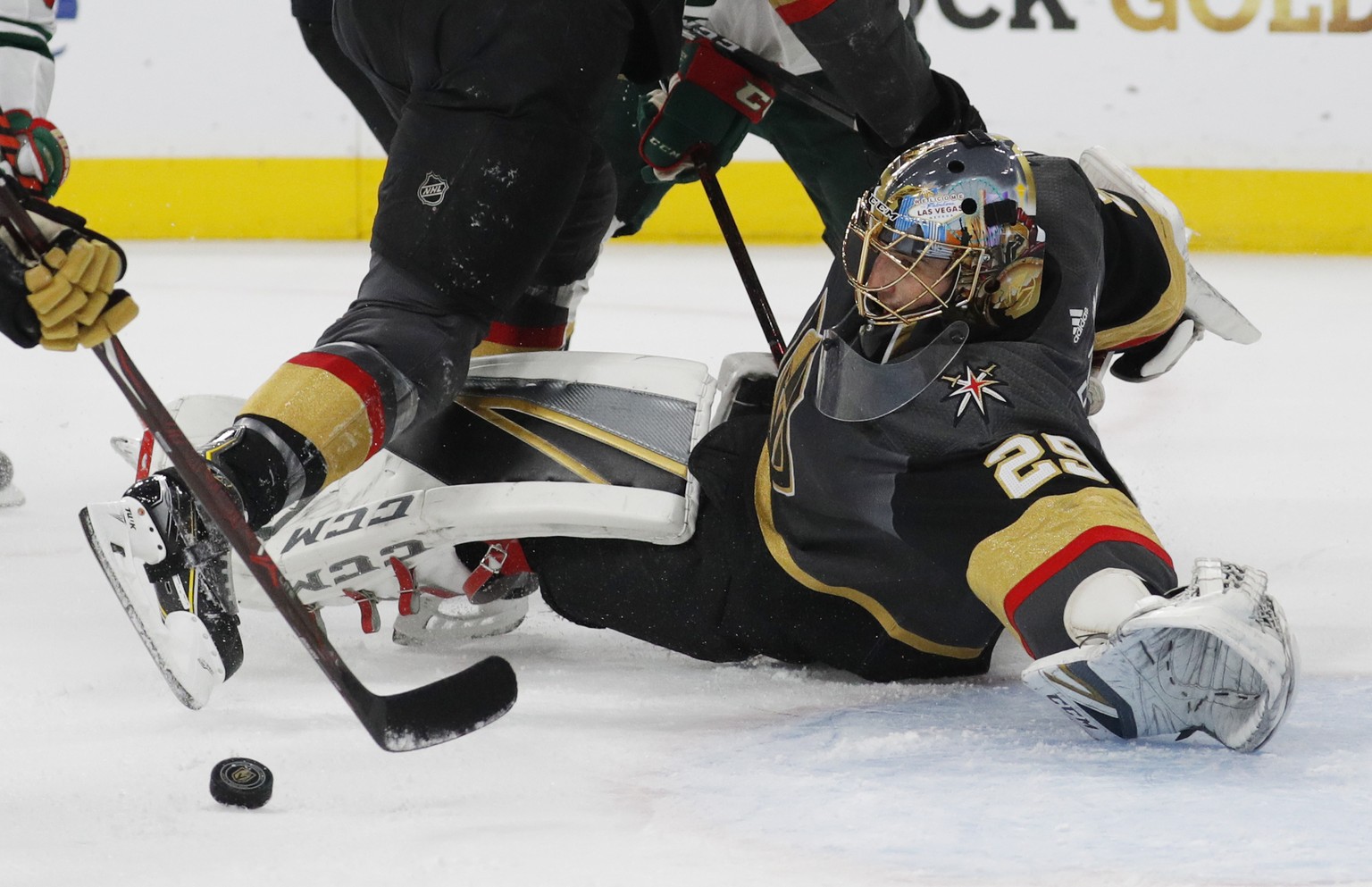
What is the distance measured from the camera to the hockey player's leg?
2355mm

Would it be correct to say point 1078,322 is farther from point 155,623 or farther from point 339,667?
point 155,623

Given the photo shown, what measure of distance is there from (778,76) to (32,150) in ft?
3.81

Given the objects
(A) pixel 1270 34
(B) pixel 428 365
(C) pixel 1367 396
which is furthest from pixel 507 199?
(A) pixel 1270 34

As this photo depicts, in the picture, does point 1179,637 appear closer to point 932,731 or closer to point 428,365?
point 932,731

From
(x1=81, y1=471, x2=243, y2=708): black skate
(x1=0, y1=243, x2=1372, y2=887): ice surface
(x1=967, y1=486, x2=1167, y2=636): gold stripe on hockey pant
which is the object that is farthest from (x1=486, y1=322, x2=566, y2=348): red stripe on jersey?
(x1=967, y1=486, x2=1167, y2=636): gold stripe on hockey pant

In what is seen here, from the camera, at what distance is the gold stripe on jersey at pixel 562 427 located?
1.98 meters

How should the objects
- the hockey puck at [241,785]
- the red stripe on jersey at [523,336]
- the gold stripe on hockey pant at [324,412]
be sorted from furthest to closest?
the red stripe on jersey at [523,336] < the gold stripe on hockey pant at [324,412] < the hockey puck at [241,785]

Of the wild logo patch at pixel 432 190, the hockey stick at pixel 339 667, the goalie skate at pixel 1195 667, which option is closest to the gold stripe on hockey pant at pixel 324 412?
the hockey stick at pixel 339 667

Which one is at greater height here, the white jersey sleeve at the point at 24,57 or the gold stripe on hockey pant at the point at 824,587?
the white jersey sleeve at the point at 24,57

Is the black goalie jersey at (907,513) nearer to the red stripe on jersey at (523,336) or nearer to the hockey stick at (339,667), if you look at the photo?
the hockey stick at (339,667)

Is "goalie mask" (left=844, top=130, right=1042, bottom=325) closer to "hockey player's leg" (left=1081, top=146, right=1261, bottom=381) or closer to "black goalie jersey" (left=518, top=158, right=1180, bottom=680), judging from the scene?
"black goalie jersey" (left=518, top=158, right=1180, bottom=680)

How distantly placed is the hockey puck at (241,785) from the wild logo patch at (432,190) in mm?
646

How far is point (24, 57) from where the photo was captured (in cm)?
194

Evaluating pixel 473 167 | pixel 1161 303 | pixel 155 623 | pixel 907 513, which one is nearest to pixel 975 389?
pixel 907 513
